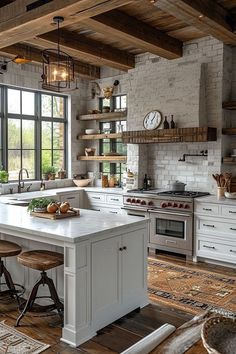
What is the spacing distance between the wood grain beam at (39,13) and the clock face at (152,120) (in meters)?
2.62

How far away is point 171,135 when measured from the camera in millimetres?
6000

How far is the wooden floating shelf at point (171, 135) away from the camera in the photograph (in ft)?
18.6

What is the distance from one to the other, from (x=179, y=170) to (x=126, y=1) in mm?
3589

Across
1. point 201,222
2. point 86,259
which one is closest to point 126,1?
point 86,259

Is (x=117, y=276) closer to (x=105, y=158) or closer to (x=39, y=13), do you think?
(x=39, y=13)

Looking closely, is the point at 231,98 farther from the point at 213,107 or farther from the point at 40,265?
the point at 40,265

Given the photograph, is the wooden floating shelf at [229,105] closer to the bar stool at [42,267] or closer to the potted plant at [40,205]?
the potted plant at [40,205]

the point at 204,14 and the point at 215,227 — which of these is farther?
the point at 215,227

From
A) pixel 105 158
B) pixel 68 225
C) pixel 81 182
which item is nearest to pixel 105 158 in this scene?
pixel 105 158

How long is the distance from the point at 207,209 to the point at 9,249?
2909 millimetres

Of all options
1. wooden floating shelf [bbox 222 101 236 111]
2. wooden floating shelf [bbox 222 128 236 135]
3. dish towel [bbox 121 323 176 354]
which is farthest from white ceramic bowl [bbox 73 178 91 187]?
dish towel [bbox 121 323 176 354]

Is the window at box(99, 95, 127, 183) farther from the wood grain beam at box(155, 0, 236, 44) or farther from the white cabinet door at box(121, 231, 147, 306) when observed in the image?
the white cabinet door at box(121, 231, 147, 306)

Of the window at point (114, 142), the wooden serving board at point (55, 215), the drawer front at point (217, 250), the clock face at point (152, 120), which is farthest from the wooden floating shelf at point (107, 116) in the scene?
the wooden serving board at point (55, 215)

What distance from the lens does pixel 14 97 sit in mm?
6859
